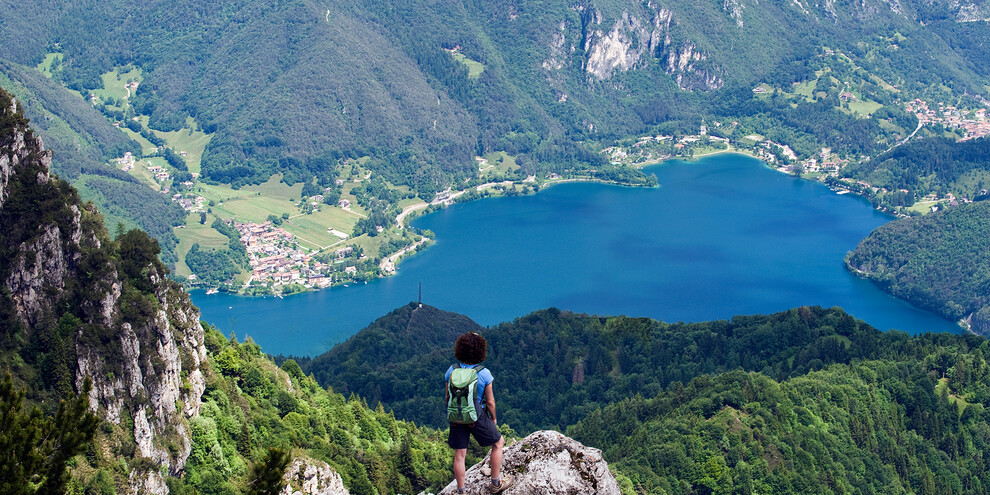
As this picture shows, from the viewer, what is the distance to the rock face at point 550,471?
17.9 metres

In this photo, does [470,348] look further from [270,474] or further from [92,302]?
[92,302]

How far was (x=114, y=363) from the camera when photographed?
4462 cm

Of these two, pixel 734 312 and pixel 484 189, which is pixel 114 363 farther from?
pixel 484 189

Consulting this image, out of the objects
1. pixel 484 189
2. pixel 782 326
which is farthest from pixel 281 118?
pixel 782 326

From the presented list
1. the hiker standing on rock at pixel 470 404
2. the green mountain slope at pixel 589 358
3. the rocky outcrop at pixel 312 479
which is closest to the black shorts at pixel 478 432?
the hiker standing on rock at pixel 470 404

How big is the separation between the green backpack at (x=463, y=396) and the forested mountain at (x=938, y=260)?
12870 cm

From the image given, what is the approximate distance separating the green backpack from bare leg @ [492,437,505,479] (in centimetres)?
55

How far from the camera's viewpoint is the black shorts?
57.4 feet

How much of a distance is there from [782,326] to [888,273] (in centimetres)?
6106

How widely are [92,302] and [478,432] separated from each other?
3298cm

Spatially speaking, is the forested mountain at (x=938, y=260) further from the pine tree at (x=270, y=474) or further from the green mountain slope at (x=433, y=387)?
the pine tree at (x=270, y=474)

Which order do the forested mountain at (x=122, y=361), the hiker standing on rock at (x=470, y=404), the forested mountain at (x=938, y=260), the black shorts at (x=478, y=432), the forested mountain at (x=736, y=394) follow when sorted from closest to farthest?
the hiker standing on rock at (x=470, y=404) → the black shorts at (x=478, y=432) → the forested mountain at (x=122, y=361) → the forested mountain at (x=736, y=394) → the forested mountain at (x=938, y=260)

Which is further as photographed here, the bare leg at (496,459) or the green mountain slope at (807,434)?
the green mountain slope at (807,434)

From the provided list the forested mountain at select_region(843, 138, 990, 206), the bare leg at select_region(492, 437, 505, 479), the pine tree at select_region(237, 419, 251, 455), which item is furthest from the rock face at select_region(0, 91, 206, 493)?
the forested mountain at select_region(843, 138, 990, 206)
